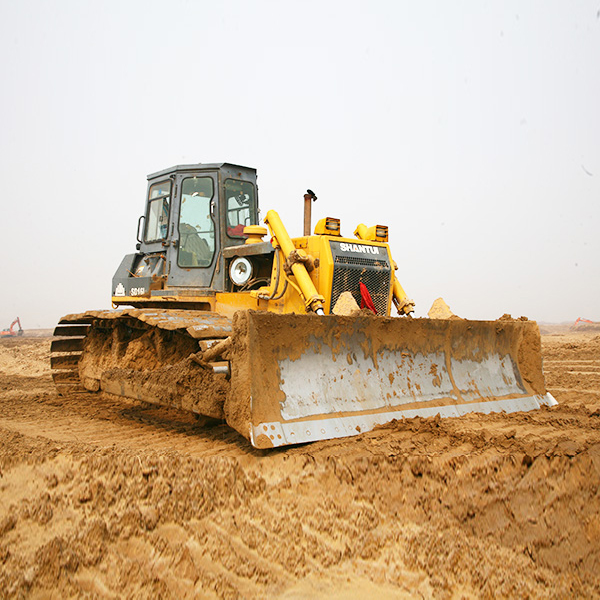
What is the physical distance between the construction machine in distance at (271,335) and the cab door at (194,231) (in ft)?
0.04

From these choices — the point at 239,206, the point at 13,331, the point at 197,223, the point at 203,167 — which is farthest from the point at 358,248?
the point at 13,331

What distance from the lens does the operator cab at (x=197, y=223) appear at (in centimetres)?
641

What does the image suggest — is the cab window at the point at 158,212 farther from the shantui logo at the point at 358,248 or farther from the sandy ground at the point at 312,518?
the sandy ground at the point at 312,518

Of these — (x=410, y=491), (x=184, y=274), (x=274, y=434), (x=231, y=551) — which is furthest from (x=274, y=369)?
(x=184, y=274)

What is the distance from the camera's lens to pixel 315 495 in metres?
2.86

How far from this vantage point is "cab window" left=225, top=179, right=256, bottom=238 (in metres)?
6.49

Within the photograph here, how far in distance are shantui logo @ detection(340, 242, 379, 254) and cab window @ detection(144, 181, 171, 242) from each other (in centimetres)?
235

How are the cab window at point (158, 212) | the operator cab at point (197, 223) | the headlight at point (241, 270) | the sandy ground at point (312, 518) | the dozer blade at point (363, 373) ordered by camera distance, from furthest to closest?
the cab window at point (158, 212) < the operator cab at point (197, 223) < the headlight at point (241, 270) < the dozer blade at point (363, 373) < the sandy ground at point (312, 518)

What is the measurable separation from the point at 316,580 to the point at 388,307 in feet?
13.1

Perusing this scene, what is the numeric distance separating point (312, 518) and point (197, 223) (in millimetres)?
4524

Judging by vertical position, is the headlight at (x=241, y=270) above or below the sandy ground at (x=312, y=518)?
above

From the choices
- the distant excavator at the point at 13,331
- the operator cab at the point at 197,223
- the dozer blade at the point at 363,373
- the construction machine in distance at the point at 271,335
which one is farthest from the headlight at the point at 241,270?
A: the distant excavator at the point at 13,331

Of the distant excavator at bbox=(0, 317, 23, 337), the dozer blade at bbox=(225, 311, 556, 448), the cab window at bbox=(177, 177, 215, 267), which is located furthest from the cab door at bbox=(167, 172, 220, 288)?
the distant excavator at bbox=(0, 317, 23, 337)

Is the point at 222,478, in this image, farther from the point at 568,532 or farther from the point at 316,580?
the point at 568,532
